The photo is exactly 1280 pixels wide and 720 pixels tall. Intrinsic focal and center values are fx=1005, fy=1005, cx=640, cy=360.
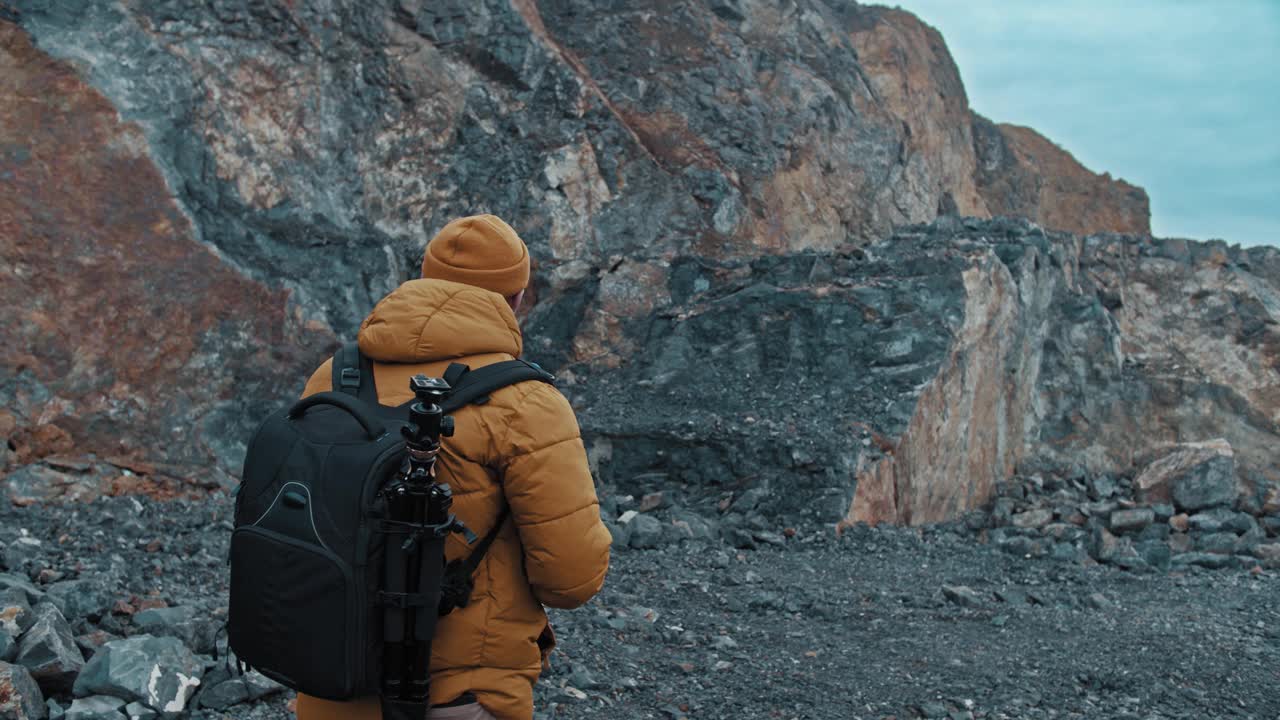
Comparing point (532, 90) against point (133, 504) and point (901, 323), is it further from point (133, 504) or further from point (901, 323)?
point (133, 504)

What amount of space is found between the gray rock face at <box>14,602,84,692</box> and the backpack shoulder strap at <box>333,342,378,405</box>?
9.57ft

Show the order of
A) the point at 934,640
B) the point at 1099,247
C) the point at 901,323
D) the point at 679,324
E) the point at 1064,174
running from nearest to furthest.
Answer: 1. the point at 934,640
2. the point at 901,323
3. the point at 679,324
4. the point at 1099,247
5. the point at 1064,174

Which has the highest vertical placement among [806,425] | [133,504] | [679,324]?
[679,324]

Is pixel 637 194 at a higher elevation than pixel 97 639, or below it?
higher

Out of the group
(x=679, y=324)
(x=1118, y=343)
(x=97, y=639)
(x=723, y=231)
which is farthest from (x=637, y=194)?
(x=97, y=639)

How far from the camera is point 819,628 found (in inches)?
269

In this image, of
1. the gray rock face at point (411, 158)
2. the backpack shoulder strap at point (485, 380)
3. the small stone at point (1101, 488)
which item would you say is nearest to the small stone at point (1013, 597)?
the gray rock face at point (411, 158)

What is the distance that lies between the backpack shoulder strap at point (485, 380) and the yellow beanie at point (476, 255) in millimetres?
333

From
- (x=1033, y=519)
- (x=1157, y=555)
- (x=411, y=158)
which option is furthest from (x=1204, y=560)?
(x=411, y=158)

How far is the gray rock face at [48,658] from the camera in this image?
4.37 meters

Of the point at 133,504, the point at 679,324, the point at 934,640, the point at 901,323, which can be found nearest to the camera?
the point at 934,640

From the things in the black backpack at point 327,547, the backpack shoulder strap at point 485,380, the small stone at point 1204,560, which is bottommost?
the small stone at point 1204,560

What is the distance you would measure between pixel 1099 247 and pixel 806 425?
8.89m

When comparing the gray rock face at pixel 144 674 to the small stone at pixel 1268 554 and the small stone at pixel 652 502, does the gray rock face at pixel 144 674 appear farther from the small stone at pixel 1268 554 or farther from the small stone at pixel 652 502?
the small stone at pixel 1268 554
